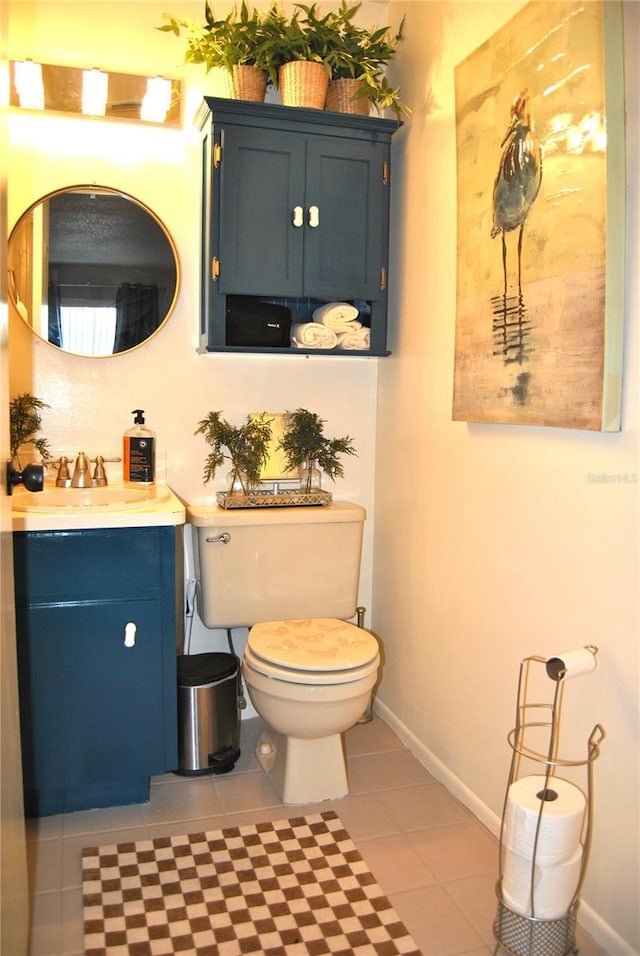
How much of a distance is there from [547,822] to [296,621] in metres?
1.08

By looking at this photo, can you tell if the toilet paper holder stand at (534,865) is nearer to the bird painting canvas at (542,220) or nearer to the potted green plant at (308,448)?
the bird painting canvas at (542,220)

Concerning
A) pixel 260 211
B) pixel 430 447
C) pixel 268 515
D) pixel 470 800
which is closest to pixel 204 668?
pixel 268 515

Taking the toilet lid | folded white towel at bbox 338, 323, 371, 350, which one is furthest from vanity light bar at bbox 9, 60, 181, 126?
the toilet lid

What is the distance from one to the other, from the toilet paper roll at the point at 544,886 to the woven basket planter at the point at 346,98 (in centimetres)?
219

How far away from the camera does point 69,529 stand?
206 centimetres

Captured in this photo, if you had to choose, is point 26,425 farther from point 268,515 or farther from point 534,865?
point 534,865

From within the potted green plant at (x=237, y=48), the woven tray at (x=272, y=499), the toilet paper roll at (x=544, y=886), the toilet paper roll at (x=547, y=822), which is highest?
the potted green plant at (x=237, y=48)

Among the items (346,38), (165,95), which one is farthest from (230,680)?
(346,38)

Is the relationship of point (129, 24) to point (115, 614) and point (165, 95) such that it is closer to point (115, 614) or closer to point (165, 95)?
point (165, 95)

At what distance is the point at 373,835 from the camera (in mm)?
2127

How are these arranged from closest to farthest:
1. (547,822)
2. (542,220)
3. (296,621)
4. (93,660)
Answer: (547,822) → (542,220) → (93,660) → (296,621)

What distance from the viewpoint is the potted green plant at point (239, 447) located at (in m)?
2.61

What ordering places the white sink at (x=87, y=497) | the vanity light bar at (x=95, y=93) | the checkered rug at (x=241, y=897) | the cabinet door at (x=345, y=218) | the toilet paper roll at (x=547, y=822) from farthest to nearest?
the cabinet door at (x=345, y=218), the vanity light bar at (x=95, y=93), the white sink at (x=87, y=497), the checkered rug at (x=241, y=897), the toilet paper roll at (x=547, y=822)

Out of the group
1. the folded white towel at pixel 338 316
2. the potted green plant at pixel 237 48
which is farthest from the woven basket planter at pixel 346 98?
the folded white towel at pixel 338 316
